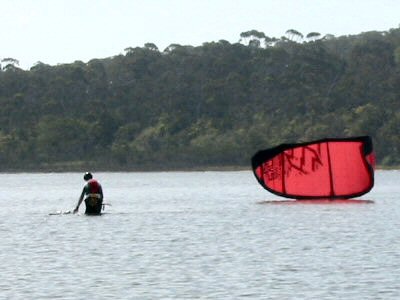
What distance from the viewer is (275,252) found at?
4978cm

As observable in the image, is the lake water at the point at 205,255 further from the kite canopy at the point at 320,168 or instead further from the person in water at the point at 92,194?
the kite canopy at the point at 320,168

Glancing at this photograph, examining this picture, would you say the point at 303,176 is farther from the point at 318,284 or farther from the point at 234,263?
the point at 318,284

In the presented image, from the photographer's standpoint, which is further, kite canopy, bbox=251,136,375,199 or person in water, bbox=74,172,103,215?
kite canopy, bbox=251,136,375,199

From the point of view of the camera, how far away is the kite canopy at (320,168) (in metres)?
83.1

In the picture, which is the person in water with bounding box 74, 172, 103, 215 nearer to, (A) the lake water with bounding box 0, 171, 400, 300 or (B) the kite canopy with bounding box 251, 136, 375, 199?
(A) the lake water with bounding box 0, 171, 400, 300

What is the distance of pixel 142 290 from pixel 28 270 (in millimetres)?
6833

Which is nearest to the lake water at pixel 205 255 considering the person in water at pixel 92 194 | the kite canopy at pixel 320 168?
the person in water at pixel 92 194

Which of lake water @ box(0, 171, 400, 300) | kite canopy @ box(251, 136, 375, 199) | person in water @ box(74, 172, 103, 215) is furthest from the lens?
kite canopy @ box(251, 136, 375, 199)

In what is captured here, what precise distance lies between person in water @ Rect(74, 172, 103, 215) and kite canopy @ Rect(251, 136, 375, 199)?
19.9 metres

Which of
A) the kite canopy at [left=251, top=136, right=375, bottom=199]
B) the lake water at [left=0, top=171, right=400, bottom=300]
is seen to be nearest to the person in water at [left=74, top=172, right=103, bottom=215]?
the lake water at [left=0, top=171, right=400, bottom=300]

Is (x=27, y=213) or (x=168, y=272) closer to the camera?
(x=168, y=272)

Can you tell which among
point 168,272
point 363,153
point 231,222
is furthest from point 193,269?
point 363,153

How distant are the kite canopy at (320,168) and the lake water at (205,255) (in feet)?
10.1

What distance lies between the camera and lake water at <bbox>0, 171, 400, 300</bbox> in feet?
125
